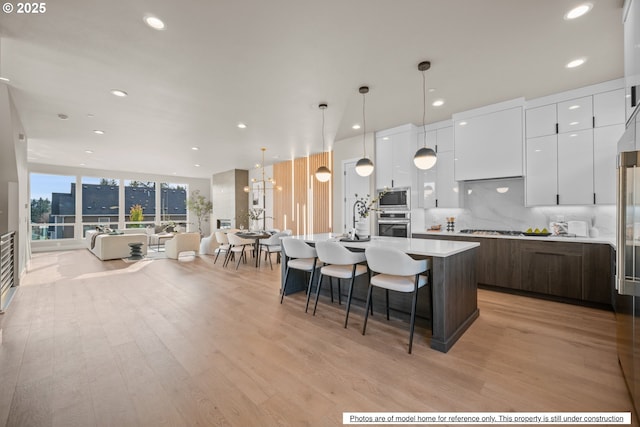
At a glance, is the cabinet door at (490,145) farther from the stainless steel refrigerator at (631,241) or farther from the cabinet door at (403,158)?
the stainless steel refrigerator at (631,241)

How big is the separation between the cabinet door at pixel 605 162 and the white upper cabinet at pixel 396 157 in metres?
2.38

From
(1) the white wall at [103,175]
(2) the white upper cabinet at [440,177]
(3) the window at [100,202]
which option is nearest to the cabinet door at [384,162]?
(2) the white upper cabinet at [440,177]

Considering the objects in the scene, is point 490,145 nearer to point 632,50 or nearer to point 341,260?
point 632,50

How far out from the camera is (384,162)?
5.27 metres

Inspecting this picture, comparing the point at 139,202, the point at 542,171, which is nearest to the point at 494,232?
the point at 542,171

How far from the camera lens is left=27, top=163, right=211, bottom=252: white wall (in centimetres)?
881

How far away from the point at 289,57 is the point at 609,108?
4019 millimetres

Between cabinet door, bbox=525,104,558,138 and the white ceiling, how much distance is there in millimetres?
234

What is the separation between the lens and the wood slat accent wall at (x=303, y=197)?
714cm

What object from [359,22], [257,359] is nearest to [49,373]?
[257,359]

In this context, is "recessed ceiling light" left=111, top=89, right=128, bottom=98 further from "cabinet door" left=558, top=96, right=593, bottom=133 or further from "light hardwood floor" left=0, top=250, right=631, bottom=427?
"cabinet door" left=558, top=96, right=593, bottom=133

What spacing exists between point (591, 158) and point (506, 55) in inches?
76.6

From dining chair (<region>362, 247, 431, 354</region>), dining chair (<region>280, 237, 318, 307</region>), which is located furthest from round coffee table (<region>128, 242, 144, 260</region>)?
dining chair (<region>362, 247, 431, 354</region>)

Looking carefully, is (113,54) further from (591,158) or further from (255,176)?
(255,176)
